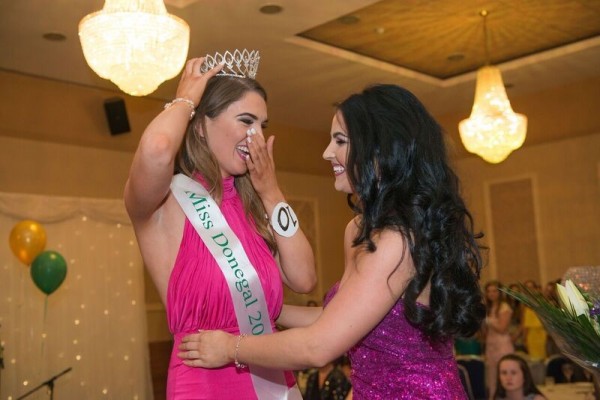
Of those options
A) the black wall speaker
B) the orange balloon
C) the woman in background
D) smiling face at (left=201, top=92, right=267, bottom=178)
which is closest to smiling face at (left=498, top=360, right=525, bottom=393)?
the woman in background

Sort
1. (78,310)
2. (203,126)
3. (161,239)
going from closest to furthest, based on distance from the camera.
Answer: (161,239), (203,126), (78,310)

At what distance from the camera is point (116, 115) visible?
329 inches

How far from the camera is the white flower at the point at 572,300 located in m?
1.47

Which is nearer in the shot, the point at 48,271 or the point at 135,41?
the point at 135,41

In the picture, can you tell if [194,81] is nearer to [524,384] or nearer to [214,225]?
[214,225]

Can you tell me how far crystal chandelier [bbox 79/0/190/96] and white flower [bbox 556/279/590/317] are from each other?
3837 millimetres

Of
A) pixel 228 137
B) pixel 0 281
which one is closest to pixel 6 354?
pixel 0 281

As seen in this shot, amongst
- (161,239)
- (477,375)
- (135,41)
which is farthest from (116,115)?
(161,239)

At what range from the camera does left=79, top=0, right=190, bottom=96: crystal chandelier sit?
189 inches

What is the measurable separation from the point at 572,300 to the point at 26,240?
6244mm

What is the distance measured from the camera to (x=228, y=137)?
200cm

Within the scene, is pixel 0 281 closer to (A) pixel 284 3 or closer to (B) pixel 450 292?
(A) pixel 284 3

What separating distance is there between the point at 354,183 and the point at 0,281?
6.24m

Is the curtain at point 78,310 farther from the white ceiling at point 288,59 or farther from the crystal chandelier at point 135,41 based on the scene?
the crystal chandelier at point 135,41
